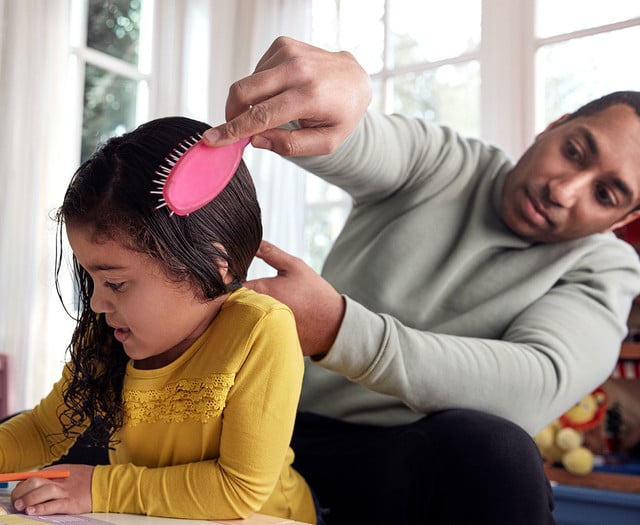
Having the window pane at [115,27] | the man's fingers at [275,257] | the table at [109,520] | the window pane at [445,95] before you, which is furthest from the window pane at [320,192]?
the table at [109,520]

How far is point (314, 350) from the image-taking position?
3.03ft

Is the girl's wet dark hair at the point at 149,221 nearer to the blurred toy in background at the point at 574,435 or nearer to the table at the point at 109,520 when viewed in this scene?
the table at the point at 109,520

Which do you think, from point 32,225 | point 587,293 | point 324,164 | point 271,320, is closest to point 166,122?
point 271,320

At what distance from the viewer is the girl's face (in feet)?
2.45

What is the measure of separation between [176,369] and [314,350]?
188mm

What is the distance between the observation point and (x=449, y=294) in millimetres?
1203

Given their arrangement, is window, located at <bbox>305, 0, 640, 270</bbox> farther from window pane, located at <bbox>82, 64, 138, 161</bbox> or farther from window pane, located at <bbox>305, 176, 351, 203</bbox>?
window pane, located at <bbox>82, 64, 138, 161</bbox>

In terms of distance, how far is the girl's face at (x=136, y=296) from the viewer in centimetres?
75

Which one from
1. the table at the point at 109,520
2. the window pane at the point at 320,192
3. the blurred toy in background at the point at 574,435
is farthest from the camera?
the window pane at the point at 320,192

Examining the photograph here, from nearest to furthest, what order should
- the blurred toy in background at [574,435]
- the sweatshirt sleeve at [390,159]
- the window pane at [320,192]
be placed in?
the sweatshirt sleeve at [390,159] → the blurred toy in background at [574,435] → the window pane at [320,192]

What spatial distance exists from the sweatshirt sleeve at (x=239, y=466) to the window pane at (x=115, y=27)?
2.76 m

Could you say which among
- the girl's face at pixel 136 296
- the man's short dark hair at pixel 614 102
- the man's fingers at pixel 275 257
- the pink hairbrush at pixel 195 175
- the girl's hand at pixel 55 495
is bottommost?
the girl's hand at pixel 55 495

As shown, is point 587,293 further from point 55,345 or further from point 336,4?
point 336,4

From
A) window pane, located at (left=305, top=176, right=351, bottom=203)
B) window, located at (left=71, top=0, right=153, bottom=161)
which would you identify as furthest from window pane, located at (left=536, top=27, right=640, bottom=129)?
window, located at (left=71, top=0, right=153, bottom=161)
